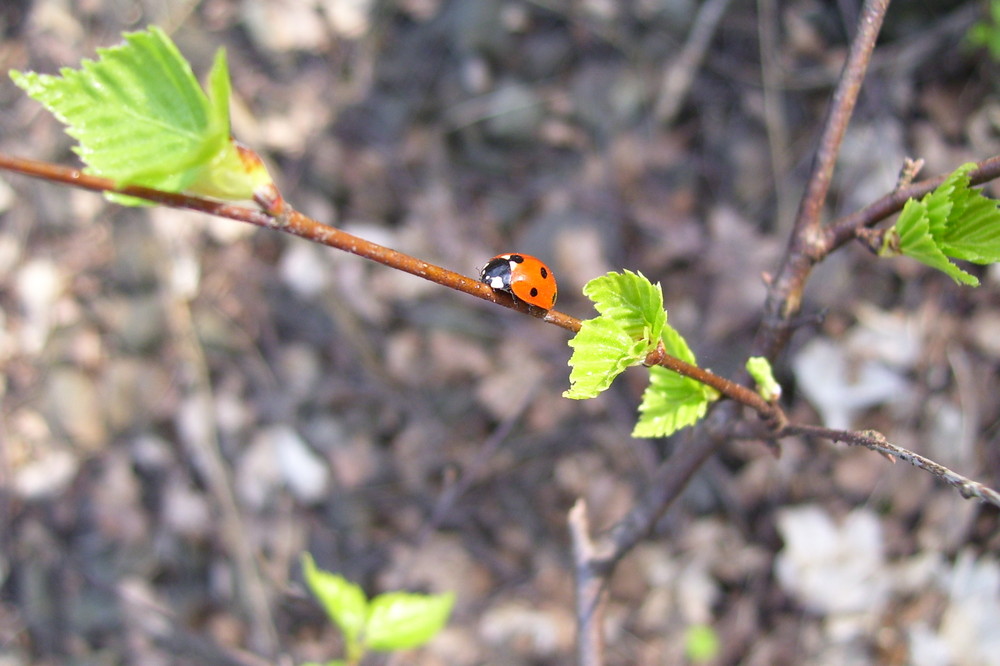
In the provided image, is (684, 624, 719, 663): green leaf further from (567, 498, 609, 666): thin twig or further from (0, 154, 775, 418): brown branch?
(0, 154, 775, 418): brown branch

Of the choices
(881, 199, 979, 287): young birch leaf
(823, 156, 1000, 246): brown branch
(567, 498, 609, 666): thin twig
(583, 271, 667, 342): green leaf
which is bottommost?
(567, 498, 609, 666): thin twig

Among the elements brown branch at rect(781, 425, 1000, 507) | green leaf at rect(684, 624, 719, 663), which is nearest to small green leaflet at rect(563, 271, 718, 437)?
brown branch at rect(781, 425, 1000, 507)

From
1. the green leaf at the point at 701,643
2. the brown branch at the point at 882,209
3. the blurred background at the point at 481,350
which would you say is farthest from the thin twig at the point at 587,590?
the green leaf at the point at 701,643

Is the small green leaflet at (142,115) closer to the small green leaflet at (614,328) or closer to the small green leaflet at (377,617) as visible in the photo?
the small green leaflet at (614,328)

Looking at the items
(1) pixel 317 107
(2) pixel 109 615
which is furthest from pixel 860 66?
(2) pixel 109 615

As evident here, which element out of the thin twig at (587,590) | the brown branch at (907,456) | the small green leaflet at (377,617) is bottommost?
the small green leaflet at (377,617)

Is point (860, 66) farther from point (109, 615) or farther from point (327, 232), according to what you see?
point (109, 615)
